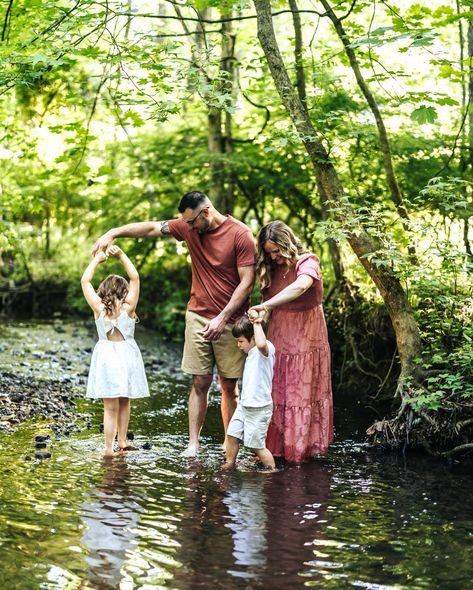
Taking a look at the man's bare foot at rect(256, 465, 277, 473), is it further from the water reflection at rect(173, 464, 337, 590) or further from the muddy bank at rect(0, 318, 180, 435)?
the muddy bank at rect(0, 318, 180, 435)

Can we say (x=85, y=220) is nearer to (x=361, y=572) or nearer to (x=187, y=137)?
(x=187, y=137)

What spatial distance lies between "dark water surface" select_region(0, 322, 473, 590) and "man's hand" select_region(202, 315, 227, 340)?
Answer: 1075mm

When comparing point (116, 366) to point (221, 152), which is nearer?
point (116, 366)

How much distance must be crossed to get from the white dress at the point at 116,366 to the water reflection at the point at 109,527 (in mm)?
689

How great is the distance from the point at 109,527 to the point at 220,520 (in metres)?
0.72

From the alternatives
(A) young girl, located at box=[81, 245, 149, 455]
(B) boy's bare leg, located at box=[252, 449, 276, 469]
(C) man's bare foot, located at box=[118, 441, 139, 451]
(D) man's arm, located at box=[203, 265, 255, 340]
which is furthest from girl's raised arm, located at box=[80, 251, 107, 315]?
(B) boy's bare leg, located at box=[252, 449, 276, 469]

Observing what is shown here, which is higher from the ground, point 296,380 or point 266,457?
point 296,380

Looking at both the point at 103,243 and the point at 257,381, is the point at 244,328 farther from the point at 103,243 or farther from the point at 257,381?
the point at 103,243

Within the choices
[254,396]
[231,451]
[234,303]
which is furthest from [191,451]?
[234,303]

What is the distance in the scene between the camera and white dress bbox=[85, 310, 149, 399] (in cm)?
662

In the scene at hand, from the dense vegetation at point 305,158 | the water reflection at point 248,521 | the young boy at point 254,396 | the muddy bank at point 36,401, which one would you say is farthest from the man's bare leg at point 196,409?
the dense vegetation at point 305,158

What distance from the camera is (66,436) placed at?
7.36m

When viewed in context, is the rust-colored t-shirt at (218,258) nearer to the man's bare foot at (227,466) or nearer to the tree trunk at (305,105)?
the man's bare foot at (227,466)

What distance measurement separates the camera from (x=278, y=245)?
21.2ft
